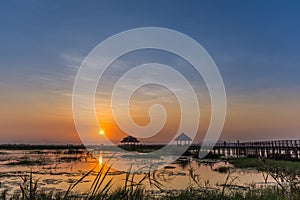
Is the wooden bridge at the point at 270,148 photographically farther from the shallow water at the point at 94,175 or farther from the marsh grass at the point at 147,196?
the marsh grass at the point at 147,196

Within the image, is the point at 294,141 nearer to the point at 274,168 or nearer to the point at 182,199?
the point at 182,199

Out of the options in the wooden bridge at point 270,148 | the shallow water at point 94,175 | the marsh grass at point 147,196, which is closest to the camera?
the marsh grass at point 147,196

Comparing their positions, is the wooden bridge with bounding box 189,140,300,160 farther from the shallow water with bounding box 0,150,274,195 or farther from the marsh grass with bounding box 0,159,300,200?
the marsh grass with bounding box 0,159,300,200

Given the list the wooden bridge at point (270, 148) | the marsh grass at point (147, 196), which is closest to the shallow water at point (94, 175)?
the marsh grass at point (147, 196)

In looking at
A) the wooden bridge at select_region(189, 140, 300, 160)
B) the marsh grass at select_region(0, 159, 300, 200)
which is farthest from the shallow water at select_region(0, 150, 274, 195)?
the wooden bridge at select_region(189, 140, 300, 160)

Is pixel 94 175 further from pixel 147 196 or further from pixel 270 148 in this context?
pixel 270 148

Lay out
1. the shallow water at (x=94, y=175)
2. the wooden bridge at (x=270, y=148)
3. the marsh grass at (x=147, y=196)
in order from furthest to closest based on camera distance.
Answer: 1. the wooden bridge at (x=270, y=148)
2. the shallow water at (x=94, y=175)
3. the marsh grass at (x=147, y=196)

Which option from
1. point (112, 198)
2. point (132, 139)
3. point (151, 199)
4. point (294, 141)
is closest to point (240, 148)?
point (294, 141)

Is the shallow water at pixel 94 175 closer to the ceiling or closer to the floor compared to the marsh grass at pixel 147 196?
closer to the floor

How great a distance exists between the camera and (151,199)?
32.2 ft

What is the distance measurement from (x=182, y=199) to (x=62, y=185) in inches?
448

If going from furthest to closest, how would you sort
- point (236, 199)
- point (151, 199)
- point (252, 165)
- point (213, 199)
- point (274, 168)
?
point (252, 165), point (151, 199), point (236, 199), point (213, 199), point (274, 168)

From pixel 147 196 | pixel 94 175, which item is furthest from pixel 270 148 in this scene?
pixel 147 196

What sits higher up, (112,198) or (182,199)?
(112,198)
